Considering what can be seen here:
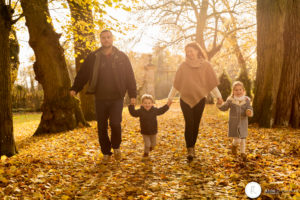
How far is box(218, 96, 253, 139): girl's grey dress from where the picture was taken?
436 centimetres

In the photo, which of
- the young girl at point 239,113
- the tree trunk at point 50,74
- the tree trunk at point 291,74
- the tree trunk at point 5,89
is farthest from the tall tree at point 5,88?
the tree trunk at point 291,74

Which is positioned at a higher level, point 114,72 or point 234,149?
point 114,72

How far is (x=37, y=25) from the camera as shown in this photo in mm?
7348

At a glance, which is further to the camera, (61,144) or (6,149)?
(61,144)

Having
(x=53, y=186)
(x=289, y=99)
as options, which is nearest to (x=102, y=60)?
(x=53, y=186)

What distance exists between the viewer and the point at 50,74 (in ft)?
25.1

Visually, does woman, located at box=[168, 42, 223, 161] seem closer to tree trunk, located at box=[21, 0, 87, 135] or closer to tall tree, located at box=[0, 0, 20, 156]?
tall tree, located at box=[0, 0, 20, 156]

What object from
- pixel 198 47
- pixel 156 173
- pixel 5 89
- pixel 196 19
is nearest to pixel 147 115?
pixel 156 173

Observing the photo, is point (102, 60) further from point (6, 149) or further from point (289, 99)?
point (289, 99)

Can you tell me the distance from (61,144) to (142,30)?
12729 mm

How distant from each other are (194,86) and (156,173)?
5.53ft

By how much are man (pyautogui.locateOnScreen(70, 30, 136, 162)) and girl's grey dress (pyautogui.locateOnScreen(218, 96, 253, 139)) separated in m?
1.82

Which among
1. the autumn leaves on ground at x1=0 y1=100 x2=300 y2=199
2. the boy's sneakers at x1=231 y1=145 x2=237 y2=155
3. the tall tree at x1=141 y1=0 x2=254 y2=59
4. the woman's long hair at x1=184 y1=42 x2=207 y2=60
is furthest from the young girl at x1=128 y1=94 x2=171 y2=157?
the tall tree at x1=141 y1=0 x2=254 y2=59

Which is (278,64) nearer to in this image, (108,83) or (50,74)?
(108,83)
